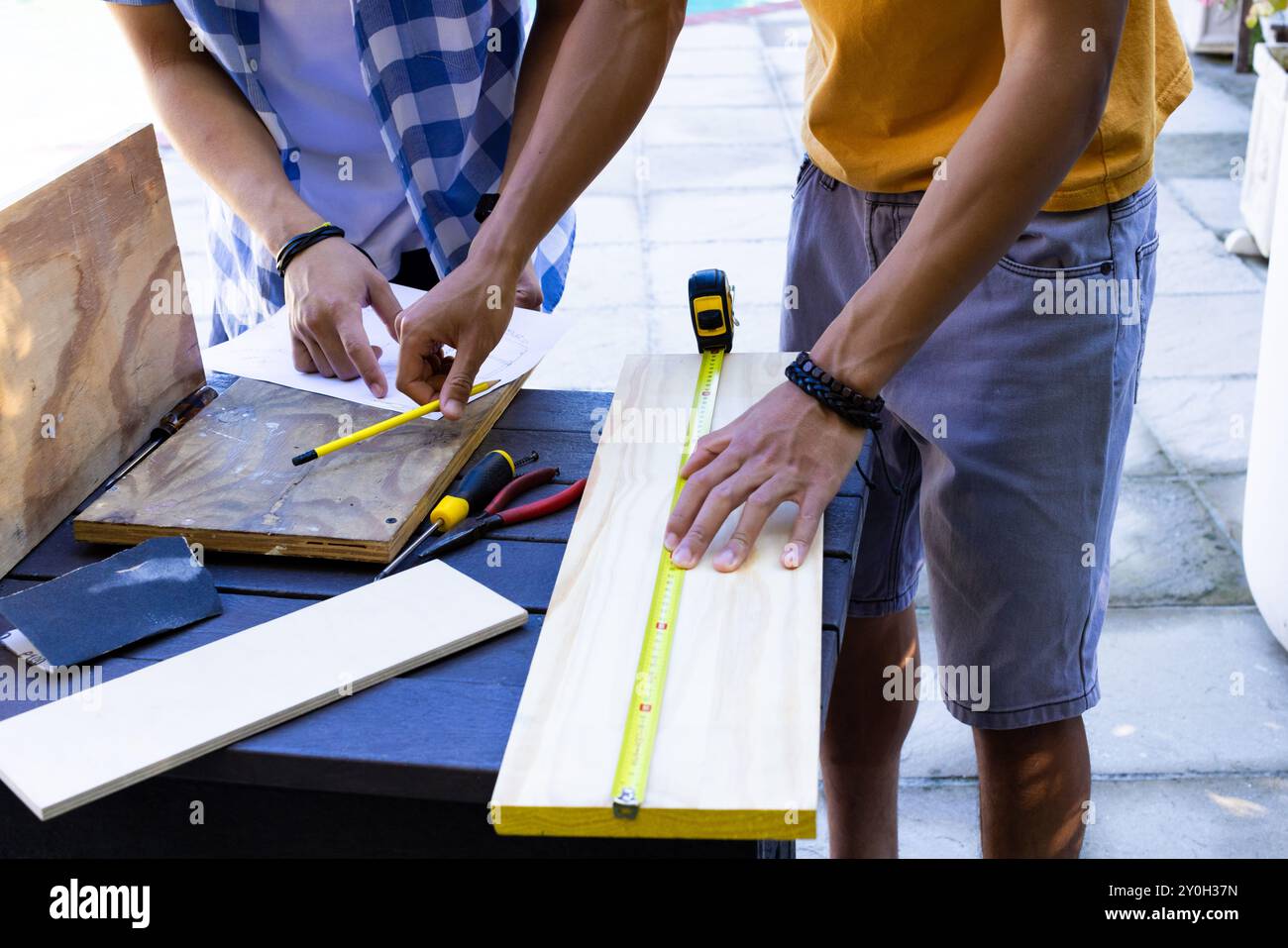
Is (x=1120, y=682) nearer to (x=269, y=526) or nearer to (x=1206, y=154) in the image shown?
(x=269, y=526)

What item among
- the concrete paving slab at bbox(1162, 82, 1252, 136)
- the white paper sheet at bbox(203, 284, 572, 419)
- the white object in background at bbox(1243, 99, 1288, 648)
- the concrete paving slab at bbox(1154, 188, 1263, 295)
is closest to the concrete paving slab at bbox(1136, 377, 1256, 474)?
the concrete paving slab at bbox(1154, 188, 1263, 295)

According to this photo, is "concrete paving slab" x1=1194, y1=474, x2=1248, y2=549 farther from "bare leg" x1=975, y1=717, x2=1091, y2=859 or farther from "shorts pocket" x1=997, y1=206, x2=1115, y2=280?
"shorts pocket" x1=997, y1=206, x2=1115, y2=280

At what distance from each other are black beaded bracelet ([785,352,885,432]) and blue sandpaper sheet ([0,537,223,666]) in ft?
2.12

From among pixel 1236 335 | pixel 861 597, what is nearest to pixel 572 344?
pixel 1236 335

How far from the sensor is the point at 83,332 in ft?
4.75

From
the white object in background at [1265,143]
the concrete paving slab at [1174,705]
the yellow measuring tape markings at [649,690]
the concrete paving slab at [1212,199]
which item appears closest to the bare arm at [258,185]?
the yellow measuring tape markings at [649,690]

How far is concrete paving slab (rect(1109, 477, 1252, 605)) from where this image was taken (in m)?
2.99

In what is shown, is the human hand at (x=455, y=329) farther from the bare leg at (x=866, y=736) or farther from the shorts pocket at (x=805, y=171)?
the bare leg at (x=866, y=736)

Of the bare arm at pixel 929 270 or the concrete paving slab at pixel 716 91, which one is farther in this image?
the concrete paving slab at pixel 716 91

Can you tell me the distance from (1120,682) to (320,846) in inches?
77.7

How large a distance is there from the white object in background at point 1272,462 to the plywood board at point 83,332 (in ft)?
6.43

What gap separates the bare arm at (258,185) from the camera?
1606mm

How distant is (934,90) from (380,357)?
772 mm

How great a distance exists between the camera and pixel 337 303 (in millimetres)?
1595
